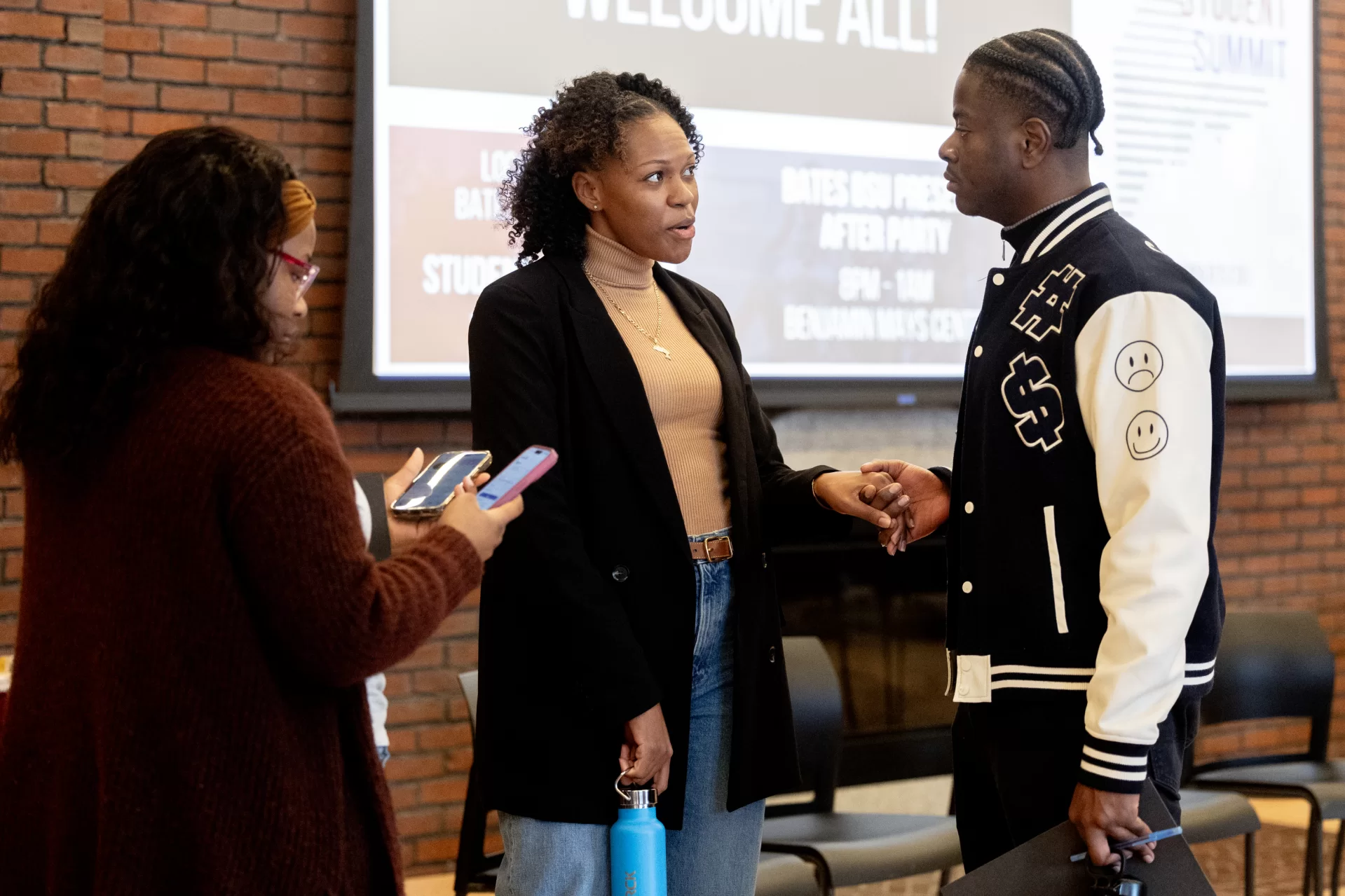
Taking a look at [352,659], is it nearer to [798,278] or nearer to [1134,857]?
[1134,857]

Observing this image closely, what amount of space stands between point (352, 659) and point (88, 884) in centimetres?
35

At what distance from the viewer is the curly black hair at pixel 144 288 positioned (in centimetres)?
131

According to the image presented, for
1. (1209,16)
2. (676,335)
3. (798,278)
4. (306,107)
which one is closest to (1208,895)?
(676,335)

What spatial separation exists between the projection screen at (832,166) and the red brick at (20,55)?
846 millimetres

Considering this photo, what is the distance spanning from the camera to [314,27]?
381 centimetres

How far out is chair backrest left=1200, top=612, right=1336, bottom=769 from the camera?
3852 millimetres

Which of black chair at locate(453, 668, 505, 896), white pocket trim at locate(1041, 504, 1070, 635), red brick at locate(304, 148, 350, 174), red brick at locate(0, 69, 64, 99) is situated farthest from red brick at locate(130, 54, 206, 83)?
white pocket trim at locate(1041, 504, 1070, 635)

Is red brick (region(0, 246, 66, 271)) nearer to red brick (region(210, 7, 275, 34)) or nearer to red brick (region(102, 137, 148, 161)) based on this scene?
red brick (region(102, 137, 148, 161))

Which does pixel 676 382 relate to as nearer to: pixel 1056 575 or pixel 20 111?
pixel 1056 575

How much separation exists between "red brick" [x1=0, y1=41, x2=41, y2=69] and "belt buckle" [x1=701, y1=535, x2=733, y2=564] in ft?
8.41

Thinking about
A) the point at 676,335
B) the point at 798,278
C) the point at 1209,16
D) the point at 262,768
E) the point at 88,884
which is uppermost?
the point at 1209,16

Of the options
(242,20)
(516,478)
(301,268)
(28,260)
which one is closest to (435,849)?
(28,260)

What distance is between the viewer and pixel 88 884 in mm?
1317

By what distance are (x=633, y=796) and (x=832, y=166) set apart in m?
2.94
